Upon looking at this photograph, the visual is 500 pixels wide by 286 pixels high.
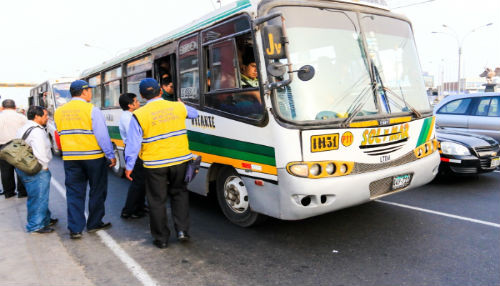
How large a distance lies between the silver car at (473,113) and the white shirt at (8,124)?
31.5 feet

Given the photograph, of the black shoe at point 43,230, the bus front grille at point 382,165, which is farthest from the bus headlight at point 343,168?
the black shoe at point 43,230

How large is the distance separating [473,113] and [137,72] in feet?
25.6

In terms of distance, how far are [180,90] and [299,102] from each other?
2441 millimetres

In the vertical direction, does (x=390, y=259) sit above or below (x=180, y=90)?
below

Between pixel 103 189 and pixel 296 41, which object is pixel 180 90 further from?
pixel 296 41

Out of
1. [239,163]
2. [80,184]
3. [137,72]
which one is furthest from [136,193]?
[137,72]

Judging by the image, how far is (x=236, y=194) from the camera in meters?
4.75

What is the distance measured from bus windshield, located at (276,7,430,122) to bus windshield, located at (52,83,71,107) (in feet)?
43.1

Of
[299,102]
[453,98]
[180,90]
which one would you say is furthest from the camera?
[453,98]

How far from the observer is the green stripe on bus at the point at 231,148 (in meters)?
4.09

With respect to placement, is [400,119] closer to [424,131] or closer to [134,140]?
[424,131]

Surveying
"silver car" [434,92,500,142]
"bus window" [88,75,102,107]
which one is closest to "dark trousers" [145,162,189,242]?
"bus window" [88,75,102,107]

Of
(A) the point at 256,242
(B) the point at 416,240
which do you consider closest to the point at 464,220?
(B) the point at 416,240

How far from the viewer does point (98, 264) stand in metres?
3.99
